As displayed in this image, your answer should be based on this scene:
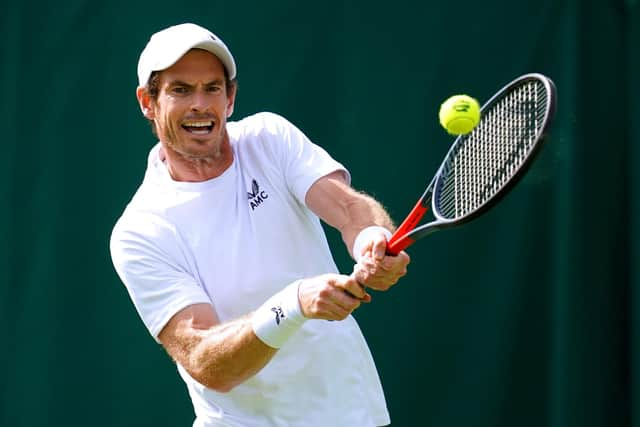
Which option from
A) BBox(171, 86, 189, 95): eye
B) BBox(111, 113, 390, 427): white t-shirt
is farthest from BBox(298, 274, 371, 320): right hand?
BBox(171, 86, 189, 95): eye

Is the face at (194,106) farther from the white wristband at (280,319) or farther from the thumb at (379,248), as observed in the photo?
the thumb at (379,248)

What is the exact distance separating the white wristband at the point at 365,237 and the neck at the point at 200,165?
60 centimetres

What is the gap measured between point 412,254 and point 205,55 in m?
1.47

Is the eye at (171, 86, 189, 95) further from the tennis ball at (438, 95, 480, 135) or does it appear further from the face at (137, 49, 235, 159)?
the tennis ball at (438, 95, 480, 135)

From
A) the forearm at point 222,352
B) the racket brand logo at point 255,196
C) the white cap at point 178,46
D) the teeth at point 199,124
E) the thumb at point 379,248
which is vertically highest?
the white cap at point 178,46

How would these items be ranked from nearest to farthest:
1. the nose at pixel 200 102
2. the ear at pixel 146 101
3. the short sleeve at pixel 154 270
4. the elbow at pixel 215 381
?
the elbow at pixel 215 381 < the short sleeve at pixel 154 270 < the nose at pixel 200 102 < the ear at pixel 146 101

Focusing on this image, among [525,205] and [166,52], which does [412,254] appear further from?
[166,52]

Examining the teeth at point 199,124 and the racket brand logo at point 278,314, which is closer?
the racket brand logo at point 278,314

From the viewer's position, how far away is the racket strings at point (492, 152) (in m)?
2.64

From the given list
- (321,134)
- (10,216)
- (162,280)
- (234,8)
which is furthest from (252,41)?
(162,280)

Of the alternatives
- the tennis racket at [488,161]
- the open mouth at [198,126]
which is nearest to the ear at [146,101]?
the open mouth at [198,126]

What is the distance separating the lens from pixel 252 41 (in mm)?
4504

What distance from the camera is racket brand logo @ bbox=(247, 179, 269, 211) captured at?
317cm

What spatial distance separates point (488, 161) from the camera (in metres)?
2.78
